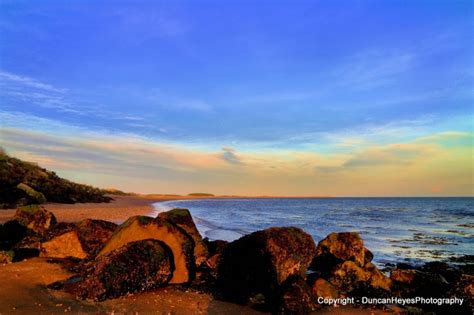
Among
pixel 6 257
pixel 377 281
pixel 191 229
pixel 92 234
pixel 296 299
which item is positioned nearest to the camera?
pixel 296 299

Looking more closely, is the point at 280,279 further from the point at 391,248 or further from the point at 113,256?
the point at 391,248

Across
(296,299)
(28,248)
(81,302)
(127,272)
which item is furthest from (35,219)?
(296,299)

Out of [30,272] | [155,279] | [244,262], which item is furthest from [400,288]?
[30,272]

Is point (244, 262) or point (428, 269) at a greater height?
point (244, 262)

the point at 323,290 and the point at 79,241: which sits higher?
the point at 79,241

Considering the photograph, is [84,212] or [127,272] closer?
[127,272]

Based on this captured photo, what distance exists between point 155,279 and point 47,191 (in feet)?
99.1

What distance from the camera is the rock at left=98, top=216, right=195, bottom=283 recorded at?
28.6 ft

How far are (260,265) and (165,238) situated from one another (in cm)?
228

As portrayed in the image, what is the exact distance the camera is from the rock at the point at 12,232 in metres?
12.6

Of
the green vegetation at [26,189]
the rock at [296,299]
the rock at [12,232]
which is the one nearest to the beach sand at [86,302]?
the rock at [296,299]

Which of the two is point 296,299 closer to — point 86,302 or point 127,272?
point 127,272

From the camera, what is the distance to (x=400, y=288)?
993 cm

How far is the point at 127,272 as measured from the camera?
747 centimetres
